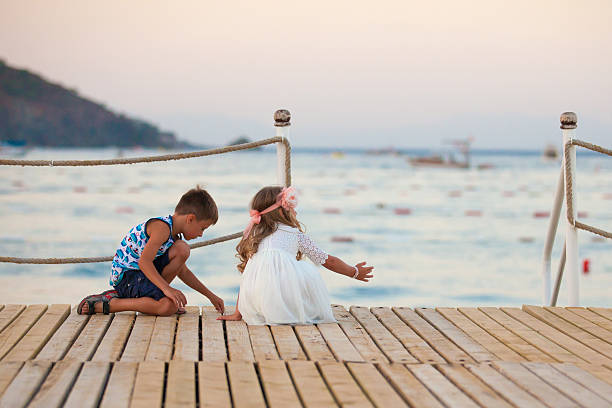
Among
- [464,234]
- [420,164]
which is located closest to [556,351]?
[464,234]

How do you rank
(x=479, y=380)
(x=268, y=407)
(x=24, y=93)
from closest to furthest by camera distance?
(x=268, y=407) → (x=479, y=380) → (x=24, y=93)

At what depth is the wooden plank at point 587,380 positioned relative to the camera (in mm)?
2732

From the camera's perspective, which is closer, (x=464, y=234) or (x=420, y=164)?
(x=464, y=234)

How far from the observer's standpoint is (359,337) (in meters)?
3.60

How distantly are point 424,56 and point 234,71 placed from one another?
279 inches

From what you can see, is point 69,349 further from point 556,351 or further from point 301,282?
point 556,351

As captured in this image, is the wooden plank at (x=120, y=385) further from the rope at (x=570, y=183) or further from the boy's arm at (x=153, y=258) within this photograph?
the rope at (x=570, y=183)

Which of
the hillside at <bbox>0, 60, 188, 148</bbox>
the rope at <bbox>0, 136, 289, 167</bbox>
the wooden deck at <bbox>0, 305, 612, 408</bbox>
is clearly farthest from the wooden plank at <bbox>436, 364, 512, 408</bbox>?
the hillside at <bbox>0, 60, 188, 148</bbox>

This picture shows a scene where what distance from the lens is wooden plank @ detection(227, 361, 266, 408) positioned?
8.34ft

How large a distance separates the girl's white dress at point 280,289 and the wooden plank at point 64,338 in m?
0.80

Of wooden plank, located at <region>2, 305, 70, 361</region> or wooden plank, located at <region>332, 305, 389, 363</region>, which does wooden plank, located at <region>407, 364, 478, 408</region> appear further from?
wooden plank, located at <region>2, 305, 70, 361</region>

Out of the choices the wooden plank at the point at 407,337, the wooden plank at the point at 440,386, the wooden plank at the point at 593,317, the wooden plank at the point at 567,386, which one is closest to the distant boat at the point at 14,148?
the wooden plank at the point at 407,337

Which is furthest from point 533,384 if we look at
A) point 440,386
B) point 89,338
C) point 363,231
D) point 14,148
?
point 14,148

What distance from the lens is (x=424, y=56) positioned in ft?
92.3
